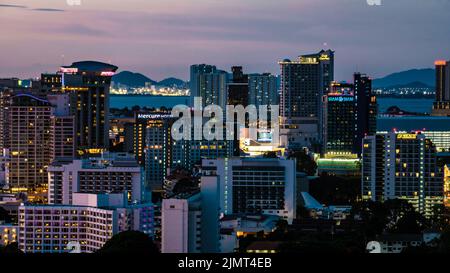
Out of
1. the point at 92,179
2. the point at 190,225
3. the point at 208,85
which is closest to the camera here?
the point at 190,225

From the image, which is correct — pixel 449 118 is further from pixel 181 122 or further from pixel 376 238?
pixel 376 238

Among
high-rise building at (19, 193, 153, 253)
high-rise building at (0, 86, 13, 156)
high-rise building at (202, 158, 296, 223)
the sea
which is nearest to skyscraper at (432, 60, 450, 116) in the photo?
the sea

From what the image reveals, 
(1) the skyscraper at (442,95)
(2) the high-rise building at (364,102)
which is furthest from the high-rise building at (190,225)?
(1) the skyscraper at (442,95)

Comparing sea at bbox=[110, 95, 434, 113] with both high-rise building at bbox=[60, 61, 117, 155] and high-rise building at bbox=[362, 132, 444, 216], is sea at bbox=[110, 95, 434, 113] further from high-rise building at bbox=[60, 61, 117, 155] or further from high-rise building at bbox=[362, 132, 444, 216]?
high-rise building at bbox=[362, 132, 444, 216]

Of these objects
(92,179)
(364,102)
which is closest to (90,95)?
(364,102)

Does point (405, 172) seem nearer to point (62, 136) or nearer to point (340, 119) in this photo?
point (62, 136)
